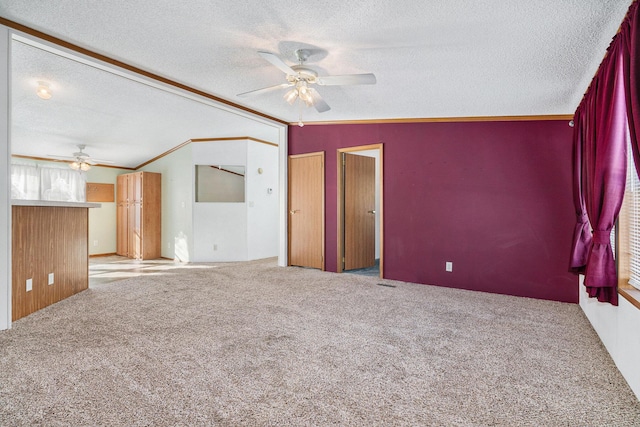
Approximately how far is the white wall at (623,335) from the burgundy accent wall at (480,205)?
4.54ft

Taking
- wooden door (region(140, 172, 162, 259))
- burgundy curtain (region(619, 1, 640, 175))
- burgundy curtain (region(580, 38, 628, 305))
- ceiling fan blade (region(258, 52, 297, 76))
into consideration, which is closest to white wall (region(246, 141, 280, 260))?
wooden door (region(140, 172, 162, 259))

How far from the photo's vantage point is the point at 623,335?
2072mm

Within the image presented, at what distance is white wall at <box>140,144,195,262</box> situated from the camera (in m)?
6.95

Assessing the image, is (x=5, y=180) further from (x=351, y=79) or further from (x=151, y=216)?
(x=151, y=216)

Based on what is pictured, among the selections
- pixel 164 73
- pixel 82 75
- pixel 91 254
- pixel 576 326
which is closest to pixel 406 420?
pixel 576 326

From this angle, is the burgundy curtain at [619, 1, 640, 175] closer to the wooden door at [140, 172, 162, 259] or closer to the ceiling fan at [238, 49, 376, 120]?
the ceiling fan at [238, 49, 376, 120]

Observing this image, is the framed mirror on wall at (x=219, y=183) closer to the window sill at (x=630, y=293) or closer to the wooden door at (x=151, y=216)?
the wooden door at (x=151, y=216)

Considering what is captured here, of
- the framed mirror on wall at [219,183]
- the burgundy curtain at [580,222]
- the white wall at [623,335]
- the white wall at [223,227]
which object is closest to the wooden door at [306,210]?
the white wall at [223,227]

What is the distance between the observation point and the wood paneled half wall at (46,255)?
119 inches

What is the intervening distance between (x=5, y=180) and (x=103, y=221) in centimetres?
637

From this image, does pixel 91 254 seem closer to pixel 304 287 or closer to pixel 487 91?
pixel 304 287

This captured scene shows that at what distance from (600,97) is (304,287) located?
135 inches

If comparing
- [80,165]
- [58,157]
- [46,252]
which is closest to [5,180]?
[46,252]

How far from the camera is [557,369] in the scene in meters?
2.14
